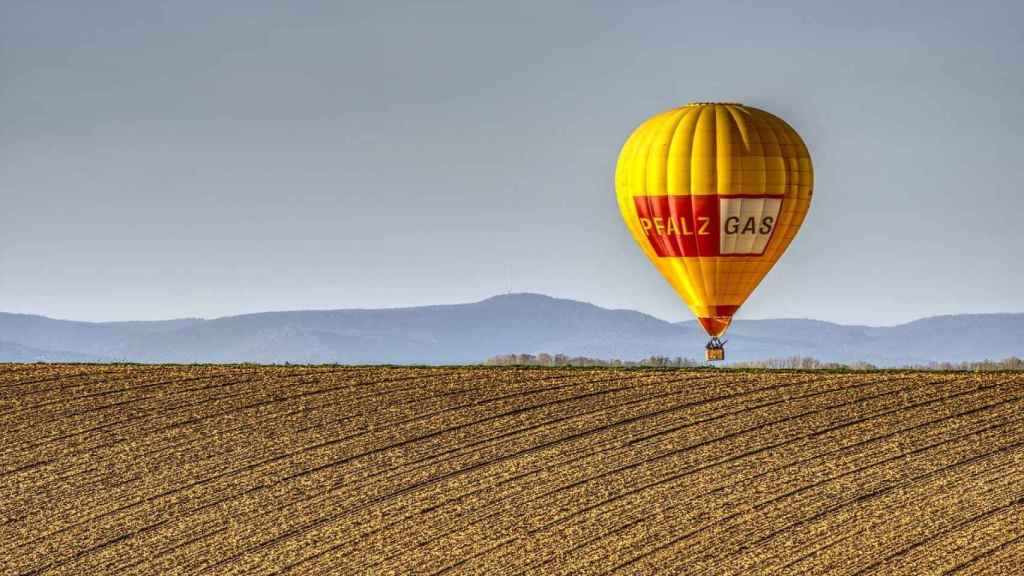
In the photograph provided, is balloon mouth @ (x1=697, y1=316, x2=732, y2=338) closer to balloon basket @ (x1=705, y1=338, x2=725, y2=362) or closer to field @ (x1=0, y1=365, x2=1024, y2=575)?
balloon basket @ (x1=705, y1=338, x2=725, y2=362)

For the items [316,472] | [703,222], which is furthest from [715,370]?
[316,472]

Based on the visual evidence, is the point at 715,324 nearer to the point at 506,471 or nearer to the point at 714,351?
the point at 714,351

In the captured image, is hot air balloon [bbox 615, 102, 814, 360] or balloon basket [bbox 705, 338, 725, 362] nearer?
hot air balloon [bbox 615, 102, 814, 360]

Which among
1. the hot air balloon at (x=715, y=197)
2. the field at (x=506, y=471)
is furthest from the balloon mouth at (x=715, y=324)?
the field at (x=506, y=471)

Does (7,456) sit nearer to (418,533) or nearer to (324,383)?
(324,383)

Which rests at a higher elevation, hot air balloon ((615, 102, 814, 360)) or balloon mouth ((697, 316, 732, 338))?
hot air balloon ((615, 102, 814, 360))

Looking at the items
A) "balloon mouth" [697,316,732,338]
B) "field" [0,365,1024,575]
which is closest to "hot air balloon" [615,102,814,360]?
"balloon mouth" [697,316,732,338]
